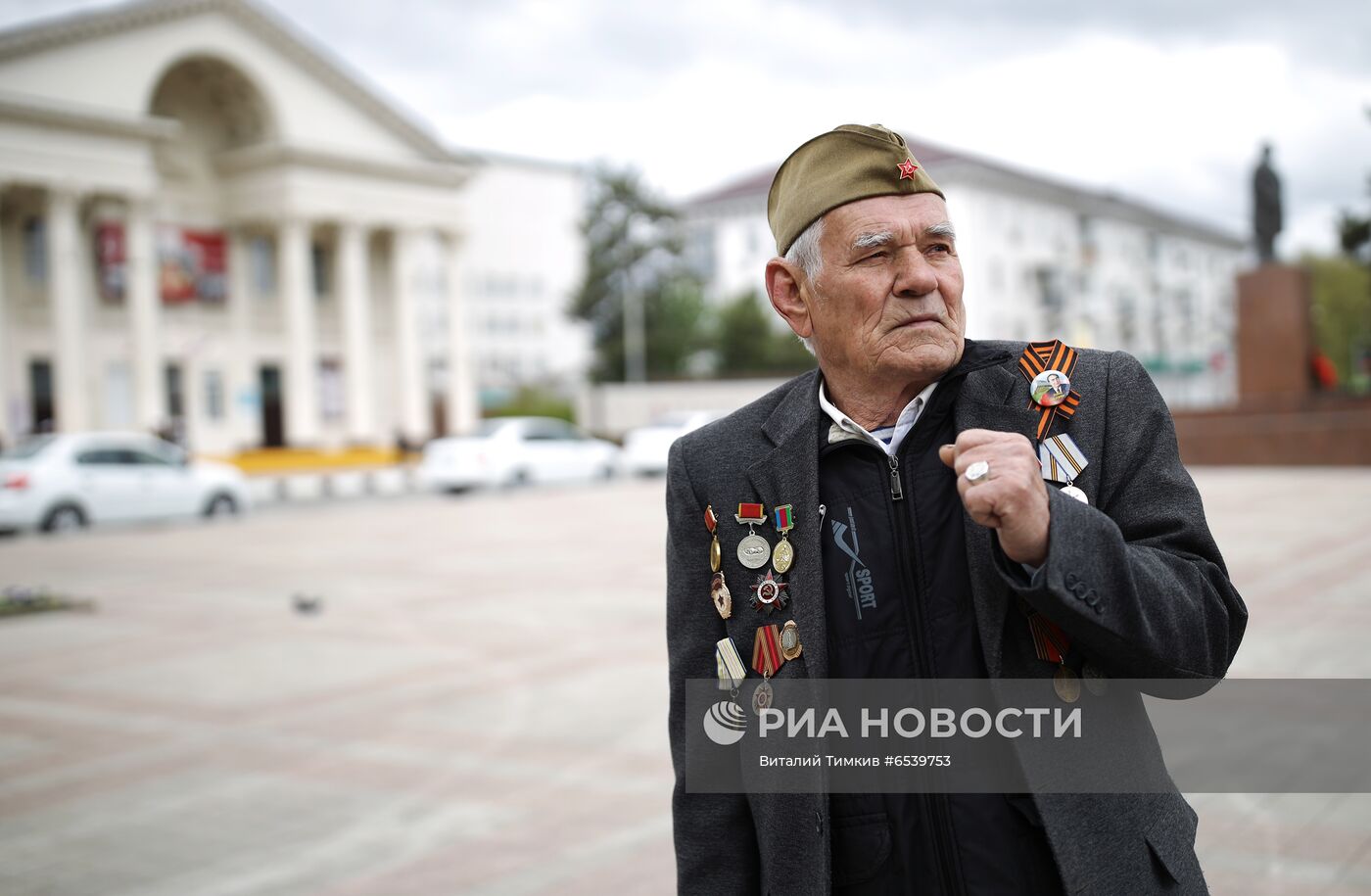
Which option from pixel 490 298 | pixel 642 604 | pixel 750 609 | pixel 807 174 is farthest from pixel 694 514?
pixel 490 298

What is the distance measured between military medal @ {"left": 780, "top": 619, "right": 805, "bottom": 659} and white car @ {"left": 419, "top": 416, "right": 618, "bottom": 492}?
2756cm

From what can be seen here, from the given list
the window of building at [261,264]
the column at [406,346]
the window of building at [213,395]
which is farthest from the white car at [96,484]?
the column at [406,346]

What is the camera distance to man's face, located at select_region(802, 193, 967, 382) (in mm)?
1972

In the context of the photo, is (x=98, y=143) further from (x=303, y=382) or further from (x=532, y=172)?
(x=532, y=172)

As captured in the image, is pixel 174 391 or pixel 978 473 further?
pixel 174 391

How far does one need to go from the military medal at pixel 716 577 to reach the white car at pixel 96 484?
21.1m

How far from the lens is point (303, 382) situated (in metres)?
49.1

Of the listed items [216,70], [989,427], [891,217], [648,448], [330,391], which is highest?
[216,70]

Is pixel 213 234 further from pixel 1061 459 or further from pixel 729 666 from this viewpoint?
pixel 1061 459

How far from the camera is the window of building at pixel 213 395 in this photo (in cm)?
4806

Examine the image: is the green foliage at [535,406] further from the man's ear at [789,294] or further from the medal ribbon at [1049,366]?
the medal ribbon at [1049,366]

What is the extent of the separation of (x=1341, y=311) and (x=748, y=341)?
3960 centimetres

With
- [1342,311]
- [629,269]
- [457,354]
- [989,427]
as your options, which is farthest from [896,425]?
[1342,311]

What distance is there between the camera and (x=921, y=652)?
1920 millimetres
